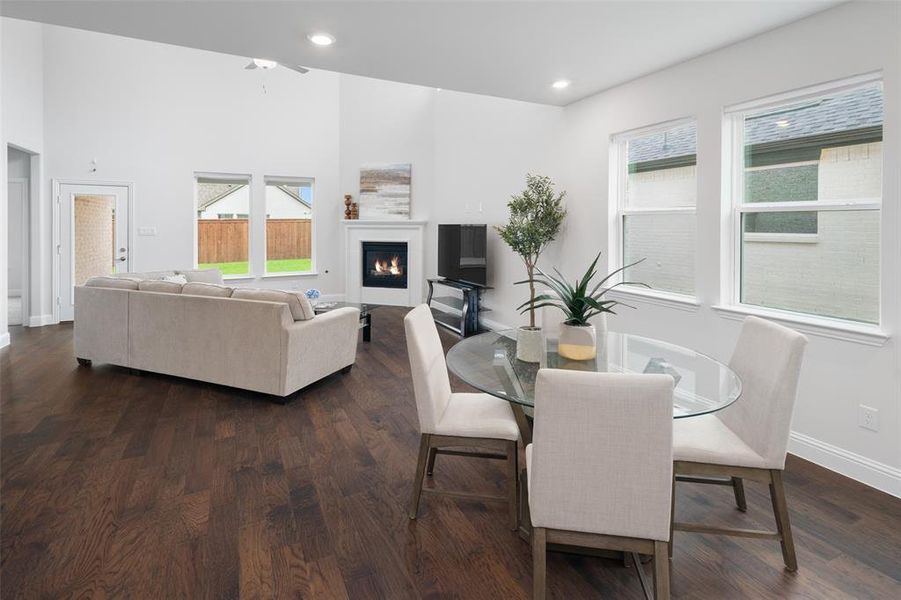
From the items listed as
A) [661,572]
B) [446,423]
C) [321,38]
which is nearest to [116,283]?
[321,38]

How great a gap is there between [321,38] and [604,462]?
300 cm

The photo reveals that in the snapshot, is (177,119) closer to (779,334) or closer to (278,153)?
(278,153)

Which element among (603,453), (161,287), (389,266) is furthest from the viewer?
(389,266)

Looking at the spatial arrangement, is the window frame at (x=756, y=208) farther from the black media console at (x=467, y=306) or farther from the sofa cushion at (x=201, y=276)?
the sofa cushion at (x=201, y=276)

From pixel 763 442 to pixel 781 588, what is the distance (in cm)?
52

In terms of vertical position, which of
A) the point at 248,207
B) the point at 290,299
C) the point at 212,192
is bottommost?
the point at 290,299

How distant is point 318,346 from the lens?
4062 millimetres

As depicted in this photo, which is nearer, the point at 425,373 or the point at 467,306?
the point at 425,373

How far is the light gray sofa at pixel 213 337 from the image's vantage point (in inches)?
149

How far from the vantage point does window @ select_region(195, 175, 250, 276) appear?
7867 mm

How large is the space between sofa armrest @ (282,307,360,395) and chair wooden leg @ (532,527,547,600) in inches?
102

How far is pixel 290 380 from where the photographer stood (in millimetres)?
3793

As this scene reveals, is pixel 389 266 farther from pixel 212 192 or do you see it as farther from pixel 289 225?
pixel 212 192

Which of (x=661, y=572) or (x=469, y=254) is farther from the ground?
(x=469, y=254)
